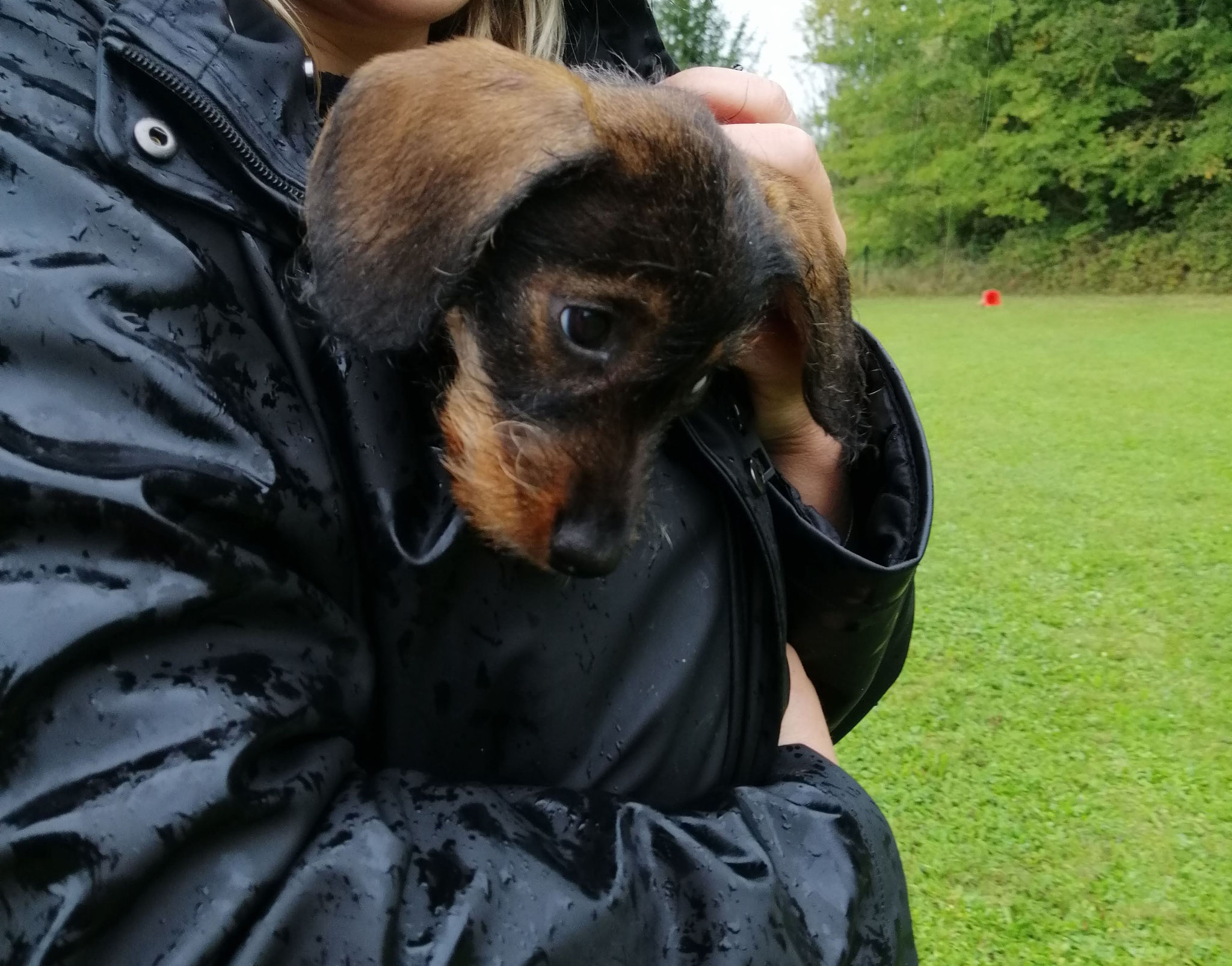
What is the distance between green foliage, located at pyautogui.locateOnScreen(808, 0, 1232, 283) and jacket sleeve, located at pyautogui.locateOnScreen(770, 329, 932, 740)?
109 ft

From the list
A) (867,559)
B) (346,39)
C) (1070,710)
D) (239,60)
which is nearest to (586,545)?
(867,559)

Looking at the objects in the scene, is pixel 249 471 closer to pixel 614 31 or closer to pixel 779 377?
pixel 779 377

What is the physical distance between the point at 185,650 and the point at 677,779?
726 mm

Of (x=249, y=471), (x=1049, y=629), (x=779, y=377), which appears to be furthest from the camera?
(x=1049, y=629)

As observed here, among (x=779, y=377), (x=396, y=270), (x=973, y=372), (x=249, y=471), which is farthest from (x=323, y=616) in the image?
(x=973, y=372)

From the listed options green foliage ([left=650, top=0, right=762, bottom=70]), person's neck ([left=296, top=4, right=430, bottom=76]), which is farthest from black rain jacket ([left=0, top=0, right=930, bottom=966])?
green foliage ([left=650, top=0, right=762, bottom=70])

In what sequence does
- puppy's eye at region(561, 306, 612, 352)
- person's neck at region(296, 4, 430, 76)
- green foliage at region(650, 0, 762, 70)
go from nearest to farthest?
puppy's eye at region(561, 306, 612, 352), person's neck at region(296, 4, 430, 76), green foliage at region(650, 0, 762, 70)

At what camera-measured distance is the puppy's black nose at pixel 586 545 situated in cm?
133

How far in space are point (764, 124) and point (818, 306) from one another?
456mm

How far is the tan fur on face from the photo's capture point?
1355 mm

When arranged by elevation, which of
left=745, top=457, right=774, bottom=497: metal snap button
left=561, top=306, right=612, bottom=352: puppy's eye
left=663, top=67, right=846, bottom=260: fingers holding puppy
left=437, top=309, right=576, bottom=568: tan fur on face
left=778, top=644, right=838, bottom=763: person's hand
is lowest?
left=778, top=644, right=838, bottom=763: person's hand

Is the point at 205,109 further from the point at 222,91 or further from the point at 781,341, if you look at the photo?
the point at 781,341

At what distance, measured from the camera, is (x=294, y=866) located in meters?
0.99

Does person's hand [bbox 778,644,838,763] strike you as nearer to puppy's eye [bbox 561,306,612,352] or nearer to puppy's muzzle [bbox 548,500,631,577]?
puppy's muzzle [bbox 548,500,631,577]
